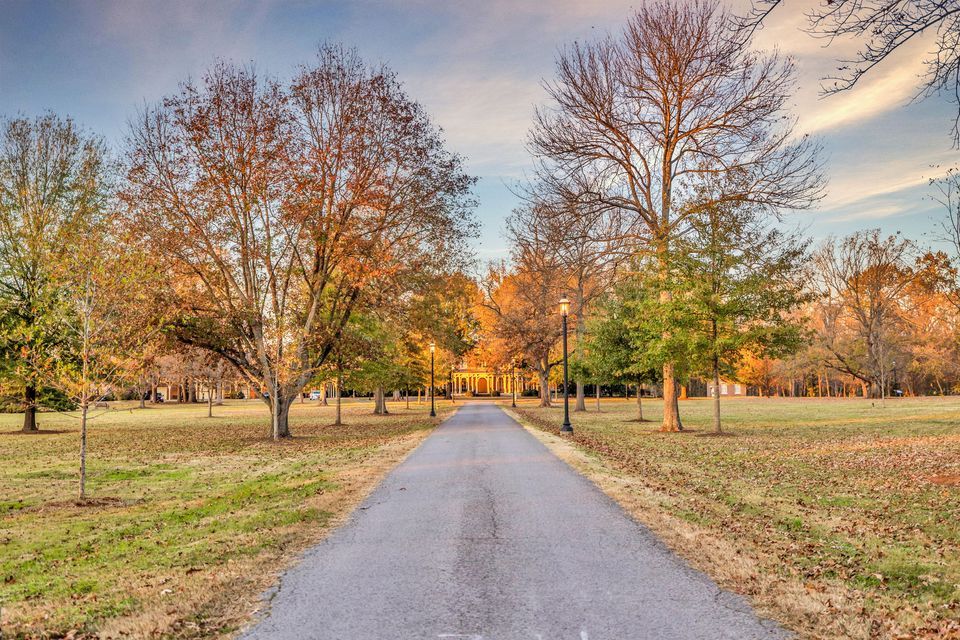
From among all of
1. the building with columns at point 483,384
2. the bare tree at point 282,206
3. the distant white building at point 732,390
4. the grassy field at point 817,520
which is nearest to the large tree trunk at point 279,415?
the bare tree at point 282,206

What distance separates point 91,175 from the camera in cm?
3328

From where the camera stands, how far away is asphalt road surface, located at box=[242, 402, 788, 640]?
4551 millimetres

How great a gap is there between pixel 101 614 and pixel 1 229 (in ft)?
110

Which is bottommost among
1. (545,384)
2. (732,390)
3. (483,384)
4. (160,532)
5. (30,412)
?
(732,390)

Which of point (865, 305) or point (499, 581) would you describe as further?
point (865, 305)

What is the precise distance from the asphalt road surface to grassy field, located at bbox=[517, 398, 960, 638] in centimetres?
48

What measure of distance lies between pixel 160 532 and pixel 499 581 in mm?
5285

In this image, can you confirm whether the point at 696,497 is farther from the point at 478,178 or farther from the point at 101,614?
the point at 478,178

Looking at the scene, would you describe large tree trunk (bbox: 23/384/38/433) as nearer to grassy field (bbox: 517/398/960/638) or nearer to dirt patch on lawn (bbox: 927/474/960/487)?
grassy field (bbox: 517/398/960/638)

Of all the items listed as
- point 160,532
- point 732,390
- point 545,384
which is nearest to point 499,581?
point 160,532

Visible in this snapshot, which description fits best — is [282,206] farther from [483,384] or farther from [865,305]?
[483,384]

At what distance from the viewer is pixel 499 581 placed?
18.5 ft

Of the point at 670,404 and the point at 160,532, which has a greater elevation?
the point at 670,404

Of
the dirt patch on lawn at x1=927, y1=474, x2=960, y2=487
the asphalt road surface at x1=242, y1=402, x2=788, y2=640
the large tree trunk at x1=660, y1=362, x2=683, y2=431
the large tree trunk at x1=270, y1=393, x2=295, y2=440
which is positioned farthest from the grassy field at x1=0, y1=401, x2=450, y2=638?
the large tree trunk at x1=660, y1=362, x2=683, y2=431
